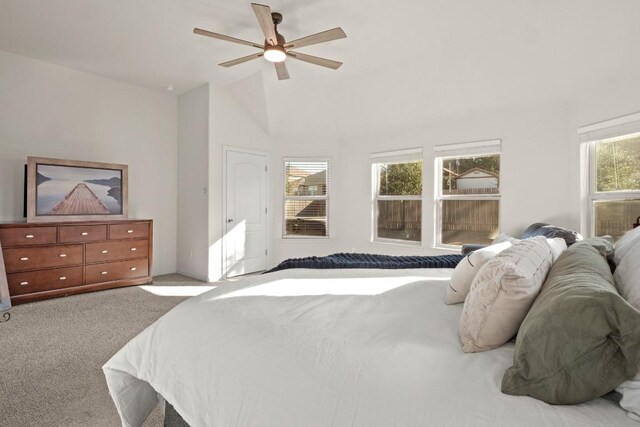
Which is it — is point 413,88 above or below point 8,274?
above

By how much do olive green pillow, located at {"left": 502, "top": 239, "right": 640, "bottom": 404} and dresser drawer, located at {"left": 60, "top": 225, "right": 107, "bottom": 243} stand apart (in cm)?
474

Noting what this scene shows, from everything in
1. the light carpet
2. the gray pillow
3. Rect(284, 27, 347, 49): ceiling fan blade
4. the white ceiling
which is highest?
the white ceiling

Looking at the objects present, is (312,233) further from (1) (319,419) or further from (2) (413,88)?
(1) (319,419)

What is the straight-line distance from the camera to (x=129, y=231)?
15.2 feet

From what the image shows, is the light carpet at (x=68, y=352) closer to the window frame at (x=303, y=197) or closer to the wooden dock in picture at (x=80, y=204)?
the wooden dock in picture at (x=80, y=204)

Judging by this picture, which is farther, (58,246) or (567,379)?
(58,246)

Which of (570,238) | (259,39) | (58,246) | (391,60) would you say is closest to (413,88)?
Result: (391,60)

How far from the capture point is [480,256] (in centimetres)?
149

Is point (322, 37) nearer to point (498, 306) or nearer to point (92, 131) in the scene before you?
point (498, 306)

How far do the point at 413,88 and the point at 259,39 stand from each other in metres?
2.07

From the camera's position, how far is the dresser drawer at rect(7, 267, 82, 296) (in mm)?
3738

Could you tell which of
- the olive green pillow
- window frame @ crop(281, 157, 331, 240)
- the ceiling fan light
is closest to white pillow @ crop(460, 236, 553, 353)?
the olive green pillow

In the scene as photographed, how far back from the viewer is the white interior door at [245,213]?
5.29 m

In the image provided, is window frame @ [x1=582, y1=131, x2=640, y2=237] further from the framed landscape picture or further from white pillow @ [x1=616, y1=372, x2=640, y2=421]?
the framed landscape picture
